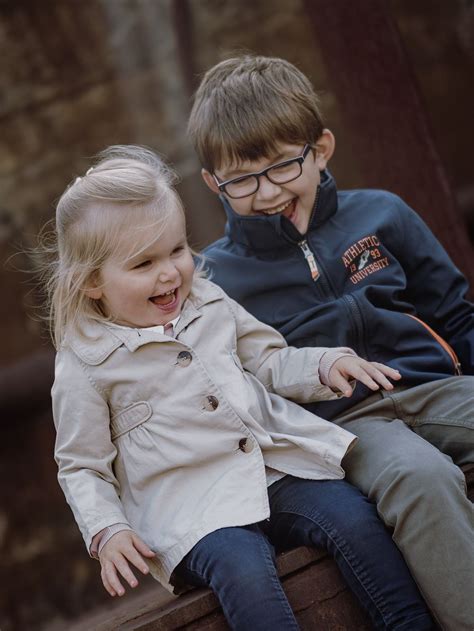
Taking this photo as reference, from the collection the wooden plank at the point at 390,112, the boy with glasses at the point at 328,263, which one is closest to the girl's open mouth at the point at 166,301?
the boy with glasses at the point at 328,263

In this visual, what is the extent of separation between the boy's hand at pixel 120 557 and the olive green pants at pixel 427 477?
1.77 feet

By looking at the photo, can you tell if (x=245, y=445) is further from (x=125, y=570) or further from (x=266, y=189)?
(x=266, y=189)

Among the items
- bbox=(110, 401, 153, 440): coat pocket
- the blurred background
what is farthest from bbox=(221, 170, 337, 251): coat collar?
the blurred background

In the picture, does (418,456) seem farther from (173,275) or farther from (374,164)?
(374,164)

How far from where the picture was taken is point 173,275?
2.43 meters

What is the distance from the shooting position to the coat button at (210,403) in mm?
2379

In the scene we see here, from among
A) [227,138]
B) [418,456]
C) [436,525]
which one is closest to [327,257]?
[227,138]

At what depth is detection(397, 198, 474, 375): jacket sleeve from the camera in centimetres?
289

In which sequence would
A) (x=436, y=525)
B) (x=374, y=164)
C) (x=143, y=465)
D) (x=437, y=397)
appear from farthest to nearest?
(x=374, y=164), (x=437, y=397), (x=143, y=465), (x=436, y=525)

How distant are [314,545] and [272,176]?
3.22 ft

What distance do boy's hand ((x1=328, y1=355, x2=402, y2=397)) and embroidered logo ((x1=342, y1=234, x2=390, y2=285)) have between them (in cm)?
38

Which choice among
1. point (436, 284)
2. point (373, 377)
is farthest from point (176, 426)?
point (436, 284)

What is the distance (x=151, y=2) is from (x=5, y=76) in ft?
2.95

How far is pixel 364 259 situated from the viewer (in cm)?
279
